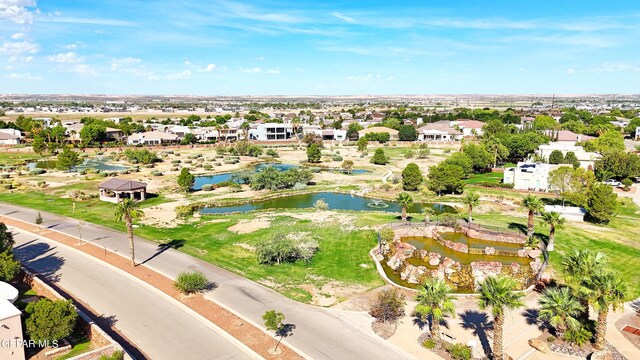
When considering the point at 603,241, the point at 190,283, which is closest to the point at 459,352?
the point at 190,283

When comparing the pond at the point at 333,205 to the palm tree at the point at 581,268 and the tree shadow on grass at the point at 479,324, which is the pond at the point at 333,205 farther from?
the palm tree at the point at 581,268

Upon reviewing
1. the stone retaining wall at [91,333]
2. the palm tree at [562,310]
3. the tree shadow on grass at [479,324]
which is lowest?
the tree shadow on grass at [479,324]

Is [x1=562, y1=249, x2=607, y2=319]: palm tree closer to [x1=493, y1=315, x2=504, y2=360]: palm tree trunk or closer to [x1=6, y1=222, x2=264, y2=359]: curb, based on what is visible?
[x1=493, y1=315, x2=504, y2=360]: palm tree trunk

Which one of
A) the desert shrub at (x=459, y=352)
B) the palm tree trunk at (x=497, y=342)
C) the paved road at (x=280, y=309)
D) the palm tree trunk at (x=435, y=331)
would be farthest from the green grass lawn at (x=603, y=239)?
the paved road at (x=280, y=309)

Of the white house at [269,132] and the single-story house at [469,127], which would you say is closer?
the single-story house at [469,127]

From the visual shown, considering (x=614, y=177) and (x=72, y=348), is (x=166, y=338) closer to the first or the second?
(x=72, y=348)

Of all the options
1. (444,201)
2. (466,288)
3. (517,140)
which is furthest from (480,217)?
(517,140)
